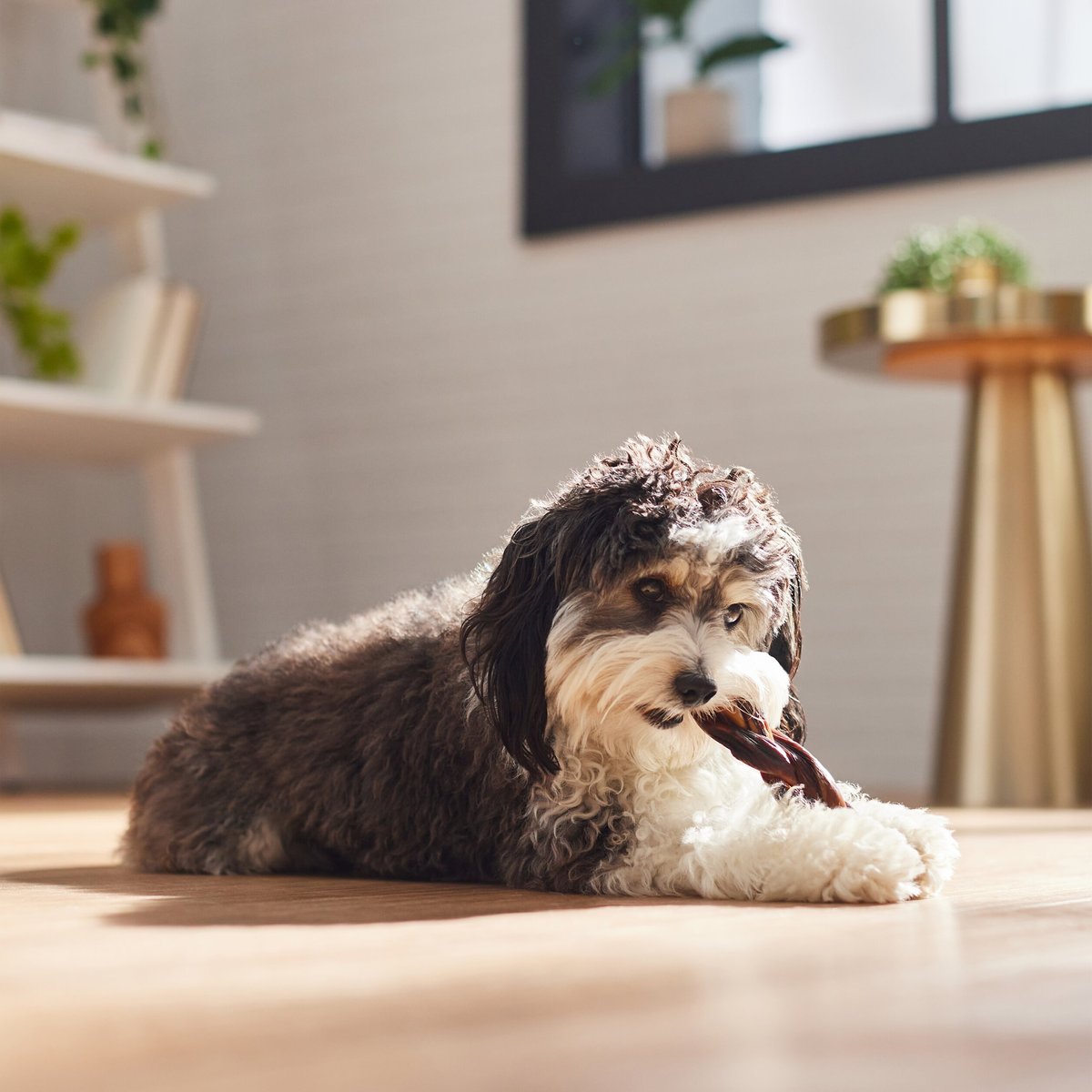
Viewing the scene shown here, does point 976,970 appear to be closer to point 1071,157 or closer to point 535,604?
point 535,604

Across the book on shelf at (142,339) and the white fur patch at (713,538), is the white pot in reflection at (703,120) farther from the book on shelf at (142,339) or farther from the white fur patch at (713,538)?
the white fur patch at (713,538)

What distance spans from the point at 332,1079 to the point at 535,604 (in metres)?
0.99

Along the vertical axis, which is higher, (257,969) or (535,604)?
(535,604)

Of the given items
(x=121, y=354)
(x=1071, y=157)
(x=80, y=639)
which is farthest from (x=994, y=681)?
(x=80, y=639)

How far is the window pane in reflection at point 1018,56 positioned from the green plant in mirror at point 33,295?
2623mm

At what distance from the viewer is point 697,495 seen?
1841 millimetres

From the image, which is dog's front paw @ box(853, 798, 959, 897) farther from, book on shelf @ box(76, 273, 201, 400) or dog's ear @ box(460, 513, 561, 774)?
book on shelf @ box(76, 273, 201, 400)

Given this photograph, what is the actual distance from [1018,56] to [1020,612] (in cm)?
181

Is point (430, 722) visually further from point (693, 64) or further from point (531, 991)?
point (693, 64)

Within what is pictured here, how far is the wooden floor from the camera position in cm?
90

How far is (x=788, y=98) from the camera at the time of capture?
16.3 feet

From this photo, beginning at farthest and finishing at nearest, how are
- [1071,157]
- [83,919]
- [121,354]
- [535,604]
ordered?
1. [121,354]
2. [1071,157]
3. [535,604]
4. [83,919]

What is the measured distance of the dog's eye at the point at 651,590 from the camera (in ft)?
5.90

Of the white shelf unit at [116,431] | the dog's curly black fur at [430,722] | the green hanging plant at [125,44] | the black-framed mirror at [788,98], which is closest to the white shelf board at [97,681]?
the white shelf unit at [116,431]
